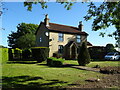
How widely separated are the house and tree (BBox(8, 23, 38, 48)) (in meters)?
21.6

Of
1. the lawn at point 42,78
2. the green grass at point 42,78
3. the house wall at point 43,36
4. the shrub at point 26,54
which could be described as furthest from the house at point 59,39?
the green grass at point 42,78

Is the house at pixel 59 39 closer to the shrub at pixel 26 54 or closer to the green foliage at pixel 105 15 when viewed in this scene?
the shrub at pixel 26 54

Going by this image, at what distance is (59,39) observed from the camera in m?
31.8

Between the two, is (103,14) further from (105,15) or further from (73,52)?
(73,52)

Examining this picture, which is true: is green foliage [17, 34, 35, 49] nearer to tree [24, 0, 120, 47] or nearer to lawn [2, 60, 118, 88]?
lawn [2, 60, 118, 88]

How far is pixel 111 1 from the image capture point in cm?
748

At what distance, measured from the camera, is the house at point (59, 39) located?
3014 centimetres

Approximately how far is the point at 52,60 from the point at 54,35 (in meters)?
13.7

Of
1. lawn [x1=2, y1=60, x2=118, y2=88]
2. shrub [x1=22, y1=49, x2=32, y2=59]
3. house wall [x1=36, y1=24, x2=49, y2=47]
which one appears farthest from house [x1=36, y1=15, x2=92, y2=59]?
lawn [x1=2, y1=60, x2=118, y2=88]

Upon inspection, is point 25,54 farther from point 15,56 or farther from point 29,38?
point 29,38

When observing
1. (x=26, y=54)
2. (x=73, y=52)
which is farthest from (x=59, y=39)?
(x=26, y=54)

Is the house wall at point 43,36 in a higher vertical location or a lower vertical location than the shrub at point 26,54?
higher

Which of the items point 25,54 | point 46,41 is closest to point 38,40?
point 46,41

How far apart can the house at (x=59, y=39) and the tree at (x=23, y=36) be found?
21.6 metres
